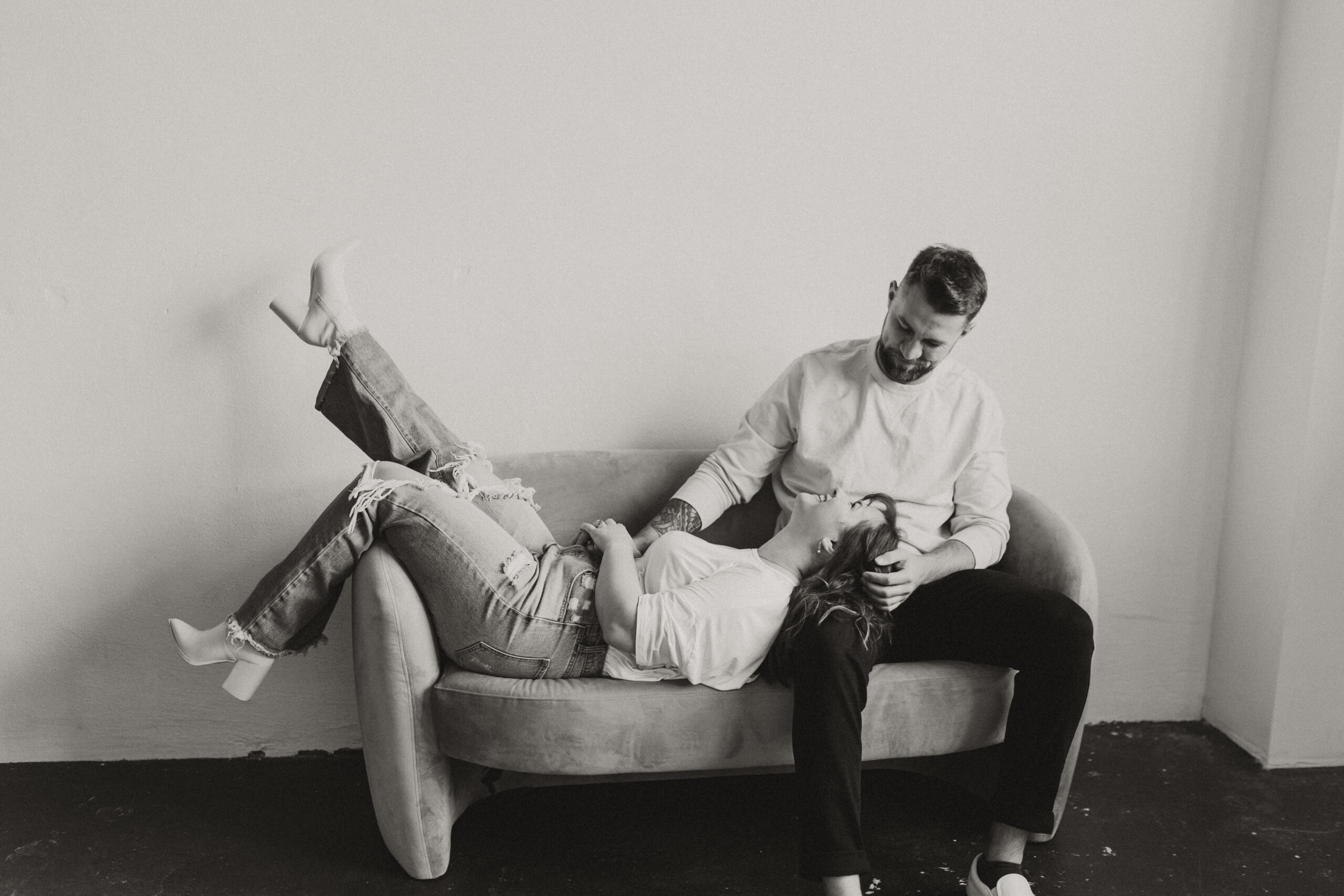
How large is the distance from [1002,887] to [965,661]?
1.36 ft

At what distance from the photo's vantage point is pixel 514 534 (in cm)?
215

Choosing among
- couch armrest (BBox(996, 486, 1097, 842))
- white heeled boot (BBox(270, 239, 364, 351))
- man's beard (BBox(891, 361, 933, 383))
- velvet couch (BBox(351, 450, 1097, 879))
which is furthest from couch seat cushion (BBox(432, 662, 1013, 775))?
white heeled boot (BBox(270, 239, 364, 351))

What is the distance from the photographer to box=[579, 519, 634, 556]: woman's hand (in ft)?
6.62

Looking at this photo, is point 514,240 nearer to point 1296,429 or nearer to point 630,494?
point 630,494

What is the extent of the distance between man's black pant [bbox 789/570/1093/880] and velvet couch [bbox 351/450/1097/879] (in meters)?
0.07

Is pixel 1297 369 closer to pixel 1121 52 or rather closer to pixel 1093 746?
pixel 1121 52

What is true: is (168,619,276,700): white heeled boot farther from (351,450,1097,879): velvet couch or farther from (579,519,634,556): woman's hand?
(579,519,634,556): woman's hand

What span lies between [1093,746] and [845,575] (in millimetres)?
1126

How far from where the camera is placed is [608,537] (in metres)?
2.05

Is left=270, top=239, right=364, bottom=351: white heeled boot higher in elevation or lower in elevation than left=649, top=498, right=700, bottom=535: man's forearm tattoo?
higher

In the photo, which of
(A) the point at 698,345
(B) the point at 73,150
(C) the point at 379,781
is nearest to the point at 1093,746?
(A) the point at 698,345

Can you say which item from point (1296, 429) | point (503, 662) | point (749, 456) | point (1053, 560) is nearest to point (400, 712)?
point (503, 662)

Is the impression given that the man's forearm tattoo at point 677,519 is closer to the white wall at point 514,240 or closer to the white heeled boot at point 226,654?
the white wall at point 514,240

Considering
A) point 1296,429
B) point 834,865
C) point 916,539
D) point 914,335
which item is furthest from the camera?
point 1296,429
